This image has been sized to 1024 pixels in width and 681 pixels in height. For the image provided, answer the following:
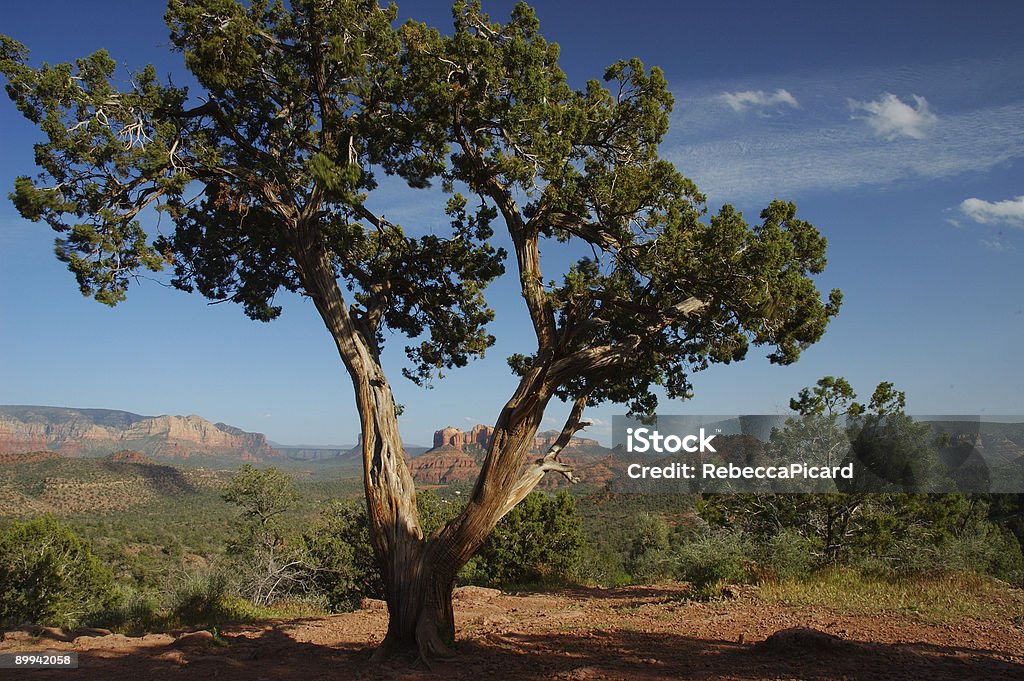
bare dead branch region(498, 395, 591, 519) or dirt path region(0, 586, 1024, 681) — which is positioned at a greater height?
bare dead branch region(498, 395, 591, 519)

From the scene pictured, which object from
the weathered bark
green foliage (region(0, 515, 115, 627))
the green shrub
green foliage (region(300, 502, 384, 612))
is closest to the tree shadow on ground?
the weathered bark

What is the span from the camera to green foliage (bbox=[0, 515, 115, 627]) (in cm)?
2277

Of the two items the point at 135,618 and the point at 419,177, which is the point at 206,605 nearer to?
the point at 135,618

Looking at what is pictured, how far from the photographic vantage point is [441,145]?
25.0 feet

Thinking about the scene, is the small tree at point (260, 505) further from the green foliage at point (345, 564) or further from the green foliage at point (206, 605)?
the green foliage at point (206, 605)

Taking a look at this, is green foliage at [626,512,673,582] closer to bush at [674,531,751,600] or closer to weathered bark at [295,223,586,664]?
bush at [674,531,751,600]

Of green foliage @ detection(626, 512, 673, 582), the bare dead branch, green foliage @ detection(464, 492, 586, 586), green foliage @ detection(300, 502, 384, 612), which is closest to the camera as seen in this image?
the bare dead branch

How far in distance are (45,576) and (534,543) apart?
18.5 metres

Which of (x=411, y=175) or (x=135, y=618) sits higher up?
(x=411, y=175)

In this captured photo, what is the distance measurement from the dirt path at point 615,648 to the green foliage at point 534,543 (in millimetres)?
11328

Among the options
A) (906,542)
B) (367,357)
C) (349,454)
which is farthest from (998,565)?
(349,454)

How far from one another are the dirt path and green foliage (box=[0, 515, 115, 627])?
1877 cm

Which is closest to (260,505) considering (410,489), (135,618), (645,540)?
(135,618)

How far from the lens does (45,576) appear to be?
2356cm
